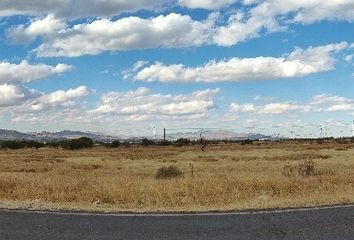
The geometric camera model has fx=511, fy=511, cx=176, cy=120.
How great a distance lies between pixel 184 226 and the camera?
33.3 ft

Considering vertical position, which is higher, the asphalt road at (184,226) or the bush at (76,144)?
the bush at (76,144)

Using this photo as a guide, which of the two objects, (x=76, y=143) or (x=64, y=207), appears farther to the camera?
(x=76, y=143)

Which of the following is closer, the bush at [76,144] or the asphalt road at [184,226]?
the asphalt road at [184,226]

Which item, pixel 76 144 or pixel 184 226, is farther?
pixel 76 144

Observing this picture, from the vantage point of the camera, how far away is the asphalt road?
9.21m

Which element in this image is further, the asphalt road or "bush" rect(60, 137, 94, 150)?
"bush" rect(60, 137, 94, 150)

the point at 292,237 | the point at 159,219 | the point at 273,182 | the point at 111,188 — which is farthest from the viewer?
the point at 273,182

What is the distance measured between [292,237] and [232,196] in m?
7.13

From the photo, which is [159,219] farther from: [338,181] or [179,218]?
[338,181]

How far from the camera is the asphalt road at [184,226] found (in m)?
9.21

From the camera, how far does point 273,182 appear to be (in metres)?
19.0

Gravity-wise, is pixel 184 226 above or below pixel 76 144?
below

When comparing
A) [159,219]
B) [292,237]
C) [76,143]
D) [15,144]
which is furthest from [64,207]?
[15,144]

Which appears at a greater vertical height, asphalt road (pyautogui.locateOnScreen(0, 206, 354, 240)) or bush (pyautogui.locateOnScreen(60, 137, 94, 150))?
bush (pyautogui.locateOnScreen(60, 137, 94, 150))
